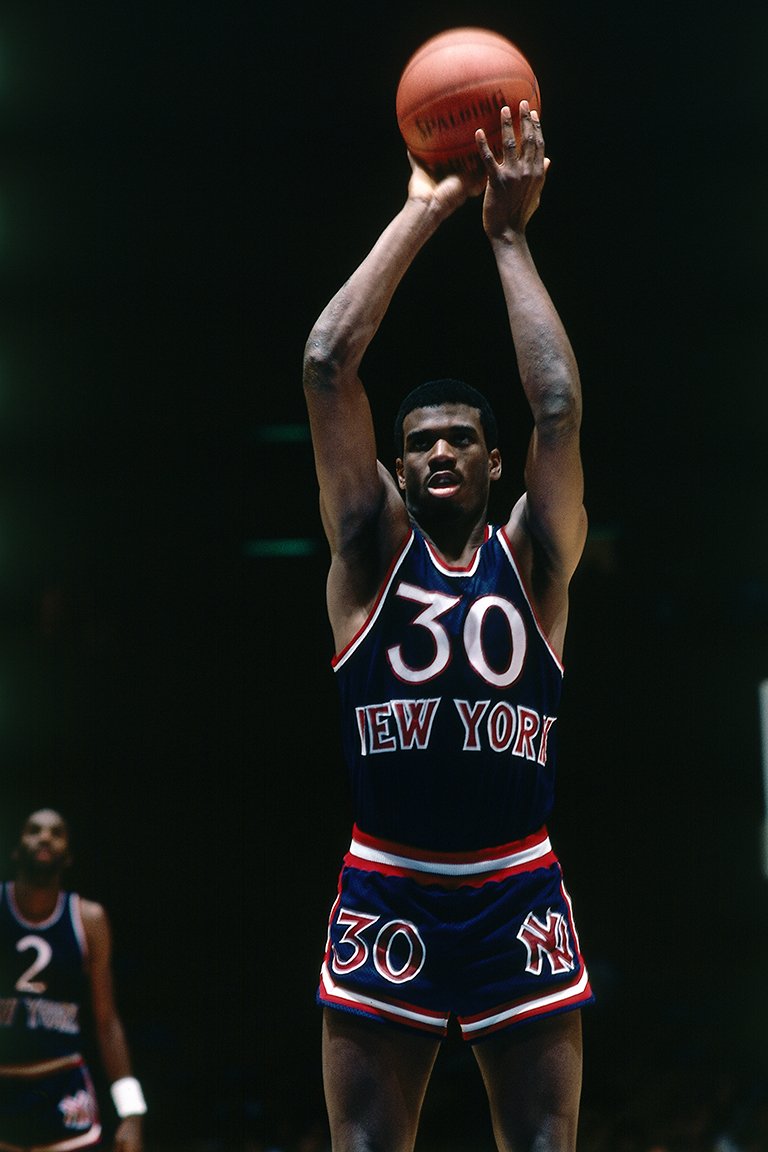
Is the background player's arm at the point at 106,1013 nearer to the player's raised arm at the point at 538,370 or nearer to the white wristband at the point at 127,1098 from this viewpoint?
the white wristband at the point at 127,1098

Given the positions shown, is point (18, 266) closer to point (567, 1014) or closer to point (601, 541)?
point (601, 541)

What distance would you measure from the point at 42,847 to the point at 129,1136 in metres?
1.48

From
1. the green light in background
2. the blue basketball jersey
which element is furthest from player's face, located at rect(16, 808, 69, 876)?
the green light in background

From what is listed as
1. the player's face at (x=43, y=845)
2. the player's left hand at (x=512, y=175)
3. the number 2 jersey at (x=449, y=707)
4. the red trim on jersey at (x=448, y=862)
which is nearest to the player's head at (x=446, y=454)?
the number 2 jersey at (x=449, y=707)

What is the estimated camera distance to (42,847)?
22.3 ft

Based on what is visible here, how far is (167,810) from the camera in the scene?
7.46 meters

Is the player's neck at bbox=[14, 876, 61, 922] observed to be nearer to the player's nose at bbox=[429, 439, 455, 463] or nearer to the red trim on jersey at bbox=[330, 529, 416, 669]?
the red trim on jersey at bbox=[330, 529, 416, 669]

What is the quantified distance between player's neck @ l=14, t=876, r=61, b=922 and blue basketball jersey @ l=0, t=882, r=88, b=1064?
24 mm

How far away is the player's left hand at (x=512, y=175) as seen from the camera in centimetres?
335

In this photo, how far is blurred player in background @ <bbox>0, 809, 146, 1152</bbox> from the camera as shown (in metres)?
6.33

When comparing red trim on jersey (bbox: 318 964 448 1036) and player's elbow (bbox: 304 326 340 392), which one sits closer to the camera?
red trim on jersey (bbox: 318 964 448 1036)

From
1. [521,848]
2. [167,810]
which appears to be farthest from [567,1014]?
[167,810]

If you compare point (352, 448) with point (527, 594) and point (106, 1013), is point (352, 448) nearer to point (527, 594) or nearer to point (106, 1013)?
point (527, 594)

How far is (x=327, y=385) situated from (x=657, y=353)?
4.56 meters
